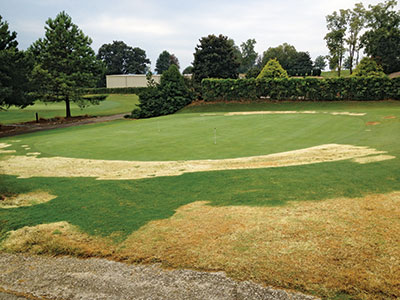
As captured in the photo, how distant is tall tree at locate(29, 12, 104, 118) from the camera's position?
39.5 meters

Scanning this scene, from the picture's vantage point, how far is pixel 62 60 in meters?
40.2

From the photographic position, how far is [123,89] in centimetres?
9031

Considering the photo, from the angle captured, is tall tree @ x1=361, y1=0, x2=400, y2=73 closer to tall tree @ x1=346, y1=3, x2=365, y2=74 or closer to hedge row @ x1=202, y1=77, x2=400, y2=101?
tall tree @ x1=346, y1=3, x2=365, y2=74

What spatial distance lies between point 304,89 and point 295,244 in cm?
3969

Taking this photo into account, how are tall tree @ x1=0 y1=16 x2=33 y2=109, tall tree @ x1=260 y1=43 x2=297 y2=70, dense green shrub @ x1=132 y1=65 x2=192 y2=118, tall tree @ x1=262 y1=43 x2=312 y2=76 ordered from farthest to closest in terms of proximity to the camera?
tall tree @ x1=260 y1=43 x2=297 y2=70
tall tree @ x1=262 y1=43 x2=312 y2=76
dense green shrub @ x1=132 y1=65 x2=192 y2=118
tall tree @ x1=0 y1=16 x2=33 y2=109

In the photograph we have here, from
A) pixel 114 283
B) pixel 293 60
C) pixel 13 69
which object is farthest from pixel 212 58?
pixel 114 283

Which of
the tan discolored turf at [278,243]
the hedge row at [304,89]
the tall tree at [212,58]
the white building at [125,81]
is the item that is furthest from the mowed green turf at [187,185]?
the white building at [125,81]

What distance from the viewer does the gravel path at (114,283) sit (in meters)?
4.51

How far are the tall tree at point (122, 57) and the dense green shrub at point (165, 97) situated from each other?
90606 millimetres

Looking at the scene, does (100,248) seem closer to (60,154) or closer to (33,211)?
(33,211)

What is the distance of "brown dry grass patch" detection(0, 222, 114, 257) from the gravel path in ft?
1.15

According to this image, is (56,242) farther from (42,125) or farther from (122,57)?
(122,57)

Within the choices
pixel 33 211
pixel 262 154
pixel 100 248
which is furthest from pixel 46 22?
pixel 100 248

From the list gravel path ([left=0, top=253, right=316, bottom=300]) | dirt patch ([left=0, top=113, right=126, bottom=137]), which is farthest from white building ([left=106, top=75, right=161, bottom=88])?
gravel path ([left=0, top=253, right=316, bottom=300])
